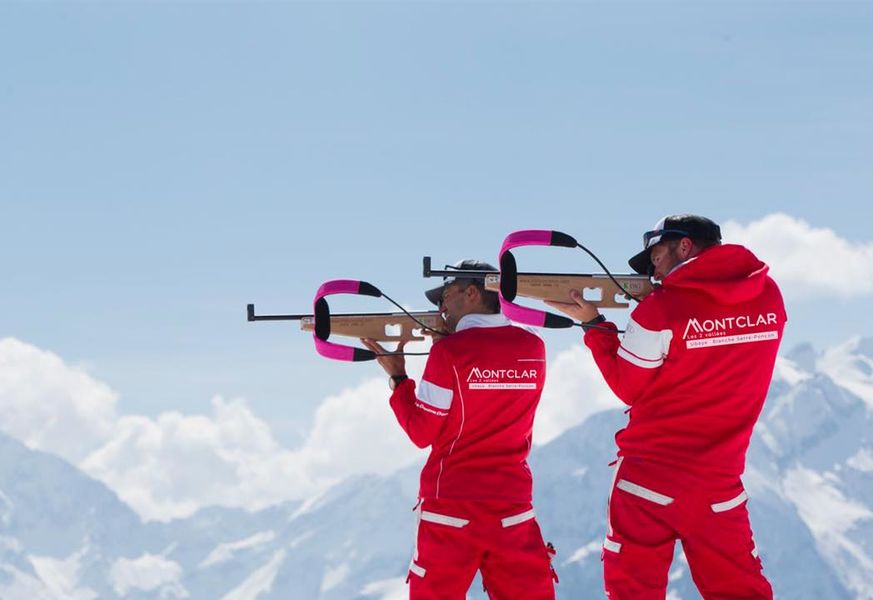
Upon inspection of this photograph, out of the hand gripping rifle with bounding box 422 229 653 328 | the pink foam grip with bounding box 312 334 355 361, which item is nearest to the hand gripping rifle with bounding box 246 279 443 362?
the pink foam grip with bounding box 312 334 355 361

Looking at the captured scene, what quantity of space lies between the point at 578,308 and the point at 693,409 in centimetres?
116

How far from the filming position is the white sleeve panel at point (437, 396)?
1021cm

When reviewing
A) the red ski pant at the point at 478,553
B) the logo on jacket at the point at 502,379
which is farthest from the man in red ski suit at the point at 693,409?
the logo on jacket at the point at 502,379

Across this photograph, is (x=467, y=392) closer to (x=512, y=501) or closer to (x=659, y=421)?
(x=512, y=501)

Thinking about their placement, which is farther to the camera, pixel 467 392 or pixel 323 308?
pixel 323 308

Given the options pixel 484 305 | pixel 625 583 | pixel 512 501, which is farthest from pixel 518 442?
pixel 625 583

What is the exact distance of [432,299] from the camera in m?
10.9

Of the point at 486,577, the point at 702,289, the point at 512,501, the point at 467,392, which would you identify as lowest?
the point at 486,577

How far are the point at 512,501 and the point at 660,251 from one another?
2455 millimetres

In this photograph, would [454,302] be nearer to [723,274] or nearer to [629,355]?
[629,355]

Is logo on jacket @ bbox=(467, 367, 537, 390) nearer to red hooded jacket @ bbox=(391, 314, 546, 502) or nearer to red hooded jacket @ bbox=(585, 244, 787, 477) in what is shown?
red hooded jacket @ bbox=(391, 314, 546, 502)

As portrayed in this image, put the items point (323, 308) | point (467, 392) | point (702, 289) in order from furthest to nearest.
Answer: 1. point (323, 308)
2. point (467, 392)
3. point (702, 289)

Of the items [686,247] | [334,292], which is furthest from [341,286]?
[686,247]

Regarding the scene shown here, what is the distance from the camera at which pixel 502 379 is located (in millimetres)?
10320
